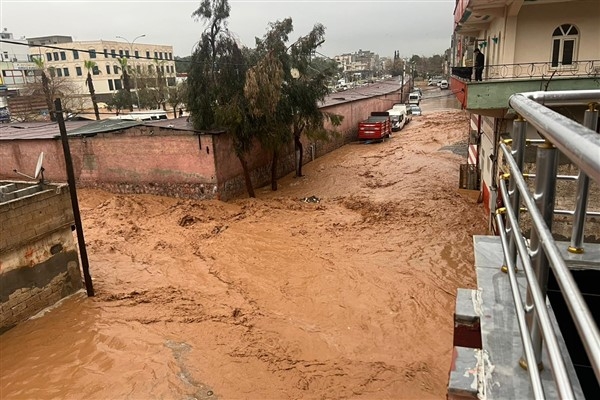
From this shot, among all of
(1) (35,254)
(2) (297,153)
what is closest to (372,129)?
(2) (297,153)

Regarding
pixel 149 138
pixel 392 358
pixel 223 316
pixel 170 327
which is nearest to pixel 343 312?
pixel 392 358

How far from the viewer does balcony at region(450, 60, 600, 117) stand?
31.7 ft

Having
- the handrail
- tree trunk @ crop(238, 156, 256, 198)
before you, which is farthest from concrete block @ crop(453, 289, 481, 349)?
tree trunk @ crop(238, 156, 256, 198)

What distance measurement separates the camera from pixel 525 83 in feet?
32.1

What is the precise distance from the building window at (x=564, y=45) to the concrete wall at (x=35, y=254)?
1275 cm

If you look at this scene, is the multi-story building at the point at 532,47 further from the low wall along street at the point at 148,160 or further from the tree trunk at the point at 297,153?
the tree trunk at the point at 297,153

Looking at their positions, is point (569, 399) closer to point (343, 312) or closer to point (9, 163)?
point (343, 312)

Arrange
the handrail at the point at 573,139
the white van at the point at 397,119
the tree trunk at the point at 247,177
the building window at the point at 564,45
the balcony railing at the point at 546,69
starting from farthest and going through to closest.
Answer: the white van at the point at 397,119, the tree trunk at the point at 247,177, the building window at the point at 564,45, the balcony railing at the point at 546,69, the handrail at the point at 573,139

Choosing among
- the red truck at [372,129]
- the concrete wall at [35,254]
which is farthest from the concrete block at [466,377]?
the red truck at [372,129]

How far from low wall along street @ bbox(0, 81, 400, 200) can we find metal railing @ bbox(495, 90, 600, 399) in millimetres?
16046

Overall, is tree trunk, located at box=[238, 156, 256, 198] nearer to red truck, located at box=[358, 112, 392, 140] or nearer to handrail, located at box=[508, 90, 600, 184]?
red truck, located at box=[358, 112, 392, 140]

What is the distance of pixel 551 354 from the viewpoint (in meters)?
0.98

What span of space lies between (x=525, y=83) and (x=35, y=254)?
38.3 feet

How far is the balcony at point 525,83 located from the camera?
9.67 metres
